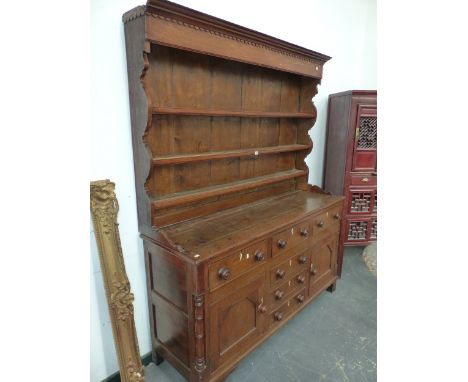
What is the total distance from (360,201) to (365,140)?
609mm

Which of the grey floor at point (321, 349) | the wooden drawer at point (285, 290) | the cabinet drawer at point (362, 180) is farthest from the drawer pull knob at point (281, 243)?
the cabinet drawer at point (362, 180)

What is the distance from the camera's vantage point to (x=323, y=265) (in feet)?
7.63

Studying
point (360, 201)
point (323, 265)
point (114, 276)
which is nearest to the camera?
point (114, 276)

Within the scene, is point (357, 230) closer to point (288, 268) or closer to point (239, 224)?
point (288, 268)

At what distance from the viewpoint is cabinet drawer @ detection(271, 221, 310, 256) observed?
174cm

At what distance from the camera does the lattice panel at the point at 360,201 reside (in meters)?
2.82

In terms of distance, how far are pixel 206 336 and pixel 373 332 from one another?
1.37 meters

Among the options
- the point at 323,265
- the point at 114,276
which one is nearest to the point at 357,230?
the point at 323,265

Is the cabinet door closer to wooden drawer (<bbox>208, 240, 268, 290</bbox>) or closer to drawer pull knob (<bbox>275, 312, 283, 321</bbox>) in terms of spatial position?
drawer pull knob (<bbox>275, 312, 283, 321</bbox>)

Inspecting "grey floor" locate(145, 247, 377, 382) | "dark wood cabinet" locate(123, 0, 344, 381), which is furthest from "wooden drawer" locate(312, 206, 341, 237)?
"grey floor" locate(145, 247, 377, 382)

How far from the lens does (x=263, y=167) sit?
2215 millimetres

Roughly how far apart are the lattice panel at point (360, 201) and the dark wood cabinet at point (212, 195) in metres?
0.72

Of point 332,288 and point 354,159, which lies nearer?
point 332,288

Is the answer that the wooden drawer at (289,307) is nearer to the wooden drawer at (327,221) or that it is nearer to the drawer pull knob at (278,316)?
the drawer pull knob at (278,316)
